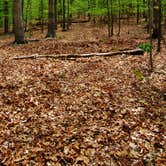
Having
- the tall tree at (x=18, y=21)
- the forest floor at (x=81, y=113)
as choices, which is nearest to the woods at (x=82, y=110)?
the forest floor at (x=81, y=113)

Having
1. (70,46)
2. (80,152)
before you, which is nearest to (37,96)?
(80,152)

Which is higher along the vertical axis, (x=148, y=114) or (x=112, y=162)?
(x=148, y=114)

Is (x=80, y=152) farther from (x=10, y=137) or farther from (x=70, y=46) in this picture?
(x=70, y=46)

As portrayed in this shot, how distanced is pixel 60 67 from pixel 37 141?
506cm

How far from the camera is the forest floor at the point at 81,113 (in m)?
5.86

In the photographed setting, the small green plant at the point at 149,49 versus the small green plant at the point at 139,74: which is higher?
the small green plant at the point at 149,49

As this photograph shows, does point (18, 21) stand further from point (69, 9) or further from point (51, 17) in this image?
point (69, 9)

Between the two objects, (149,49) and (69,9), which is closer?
(149,49)

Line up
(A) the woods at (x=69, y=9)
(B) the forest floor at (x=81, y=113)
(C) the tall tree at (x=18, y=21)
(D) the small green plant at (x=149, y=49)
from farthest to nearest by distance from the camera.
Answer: (A) the woods at (x=69, y=9), (C) the tall tree at (x=18, y=21), (D) the small green plant at (x=149, y=49), (B) the forest floor at (x=81, y=113)

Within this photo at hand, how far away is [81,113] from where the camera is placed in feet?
24.6

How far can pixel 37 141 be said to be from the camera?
20.4 ft

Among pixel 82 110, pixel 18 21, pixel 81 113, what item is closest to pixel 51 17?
Result: pixel 18 21

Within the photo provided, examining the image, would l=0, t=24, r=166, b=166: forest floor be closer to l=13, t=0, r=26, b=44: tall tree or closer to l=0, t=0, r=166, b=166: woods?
l=0, t=0, r=166, b=166: woods

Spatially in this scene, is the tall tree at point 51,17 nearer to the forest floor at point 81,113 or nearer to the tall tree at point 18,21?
the tall tree at point 18,21
